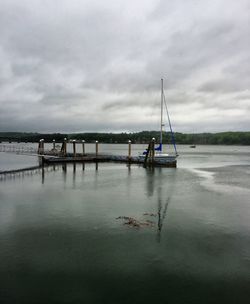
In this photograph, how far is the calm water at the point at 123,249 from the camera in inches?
465

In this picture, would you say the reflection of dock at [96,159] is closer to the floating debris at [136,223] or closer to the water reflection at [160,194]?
the water reflection at [160,194]

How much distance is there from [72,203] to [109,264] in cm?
1344

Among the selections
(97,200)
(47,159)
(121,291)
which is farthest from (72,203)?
(47,159)

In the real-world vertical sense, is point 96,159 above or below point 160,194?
above

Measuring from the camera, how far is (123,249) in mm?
15883

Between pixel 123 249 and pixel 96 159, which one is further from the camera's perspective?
pixel 96 159

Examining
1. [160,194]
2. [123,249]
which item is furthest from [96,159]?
[123,249]

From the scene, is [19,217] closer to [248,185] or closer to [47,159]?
[248,185]

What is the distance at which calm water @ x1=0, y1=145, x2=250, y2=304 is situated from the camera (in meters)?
11.8

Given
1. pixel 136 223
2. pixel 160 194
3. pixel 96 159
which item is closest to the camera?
pixel 136 223

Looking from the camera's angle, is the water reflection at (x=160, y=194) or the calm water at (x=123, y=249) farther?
the water reflection at (x=160, y=194)

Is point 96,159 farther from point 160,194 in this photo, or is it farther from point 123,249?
point 123,249

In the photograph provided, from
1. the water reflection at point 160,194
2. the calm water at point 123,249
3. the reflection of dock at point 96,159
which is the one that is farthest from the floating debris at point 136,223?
the reflection of dock at point 96,159

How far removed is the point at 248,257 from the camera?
49.4ft
